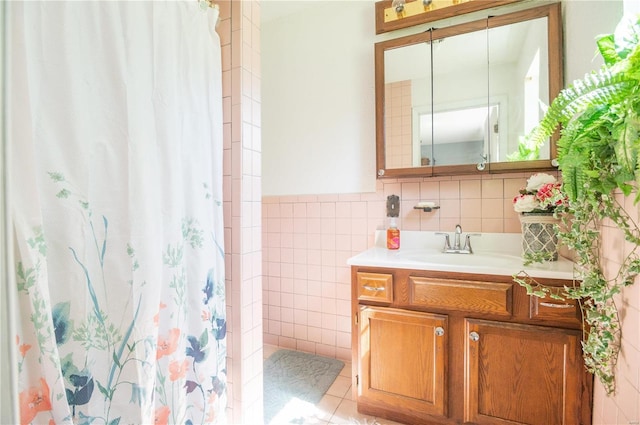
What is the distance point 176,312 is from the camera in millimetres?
900

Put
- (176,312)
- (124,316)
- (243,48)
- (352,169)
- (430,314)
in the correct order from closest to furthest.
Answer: (124,316)
(176,312)
(243,48)
(430,314)
(352,169)

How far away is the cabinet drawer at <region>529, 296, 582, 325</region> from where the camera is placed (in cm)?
111

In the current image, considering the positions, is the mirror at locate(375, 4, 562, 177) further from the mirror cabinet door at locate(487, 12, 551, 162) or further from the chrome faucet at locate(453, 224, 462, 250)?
the chrome faucet at locate(453, 224, 462, 250)

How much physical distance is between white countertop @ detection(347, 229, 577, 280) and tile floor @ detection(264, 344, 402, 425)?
0.80 m

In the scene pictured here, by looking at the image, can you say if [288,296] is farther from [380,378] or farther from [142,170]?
[142,170]

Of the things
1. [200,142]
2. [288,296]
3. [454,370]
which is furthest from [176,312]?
[288,296]

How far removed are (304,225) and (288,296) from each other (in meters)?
0.55

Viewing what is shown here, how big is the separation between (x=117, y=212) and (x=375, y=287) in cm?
109

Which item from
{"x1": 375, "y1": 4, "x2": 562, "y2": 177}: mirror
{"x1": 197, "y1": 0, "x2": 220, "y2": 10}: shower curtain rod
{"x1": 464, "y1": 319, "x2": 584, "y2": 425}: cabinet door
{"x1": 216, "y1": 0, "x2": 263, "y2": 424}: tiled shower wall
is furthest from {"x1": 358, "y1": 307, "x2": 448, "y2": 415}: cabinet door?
{"x1": 197, "y1": 0, "x2": 220, "y2": 10}: shower curtain rod

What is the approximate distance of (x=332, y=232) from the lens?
2.02 m

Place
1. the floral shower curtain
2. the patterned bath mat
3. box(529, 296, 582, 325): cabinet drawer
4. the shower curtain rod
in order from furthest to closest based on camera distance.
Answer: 1. the patterned bath mat
2. box(529, 296, 582, 325): cabinet drawer
3. the shower curtain rod
4. the floral shower curtain

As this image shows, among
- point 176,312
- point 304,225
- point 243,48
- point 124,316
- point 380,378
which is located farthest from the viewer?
point 304,225

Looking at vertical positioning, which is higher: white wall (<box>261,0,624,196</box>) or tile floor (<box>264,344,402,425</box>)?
white wall (<box>261,0,624,196</box>)

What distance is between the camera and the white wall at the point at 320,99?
1.91 m
